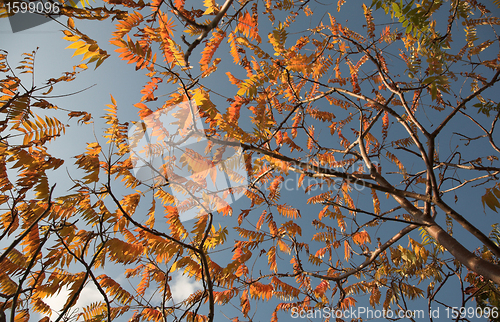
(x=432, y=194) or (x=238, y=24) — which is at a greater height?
(x=238, y=24)

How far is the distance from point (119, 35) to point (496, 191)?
13.4 feet

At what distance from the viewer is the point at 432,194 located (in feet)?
8.73

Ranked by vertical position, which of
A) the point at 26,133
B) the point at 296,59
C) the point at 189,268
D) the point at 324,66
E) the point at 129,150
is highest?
the point at 324,66

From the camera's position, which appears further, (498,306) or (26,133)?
(498,306)

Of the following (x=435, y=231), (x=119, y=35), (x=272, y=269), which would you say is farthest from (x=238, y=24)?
(x=272, y=269)

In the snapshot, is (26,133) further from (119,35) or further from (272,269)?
(272,269)

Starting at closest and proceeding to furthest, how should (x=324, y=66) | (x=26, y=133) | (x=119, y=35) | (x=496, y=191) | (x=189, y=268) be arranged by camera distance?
1. (x=119, y=35)
2. (x=496, y=191)
3. (x=26, y=133)
4. (x=189, y=268)
5. (x=324, y=66)

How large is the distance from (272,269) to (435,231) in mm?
2481

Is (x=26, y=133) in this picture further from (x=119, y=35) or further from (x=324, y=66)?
(x=324, y=66)

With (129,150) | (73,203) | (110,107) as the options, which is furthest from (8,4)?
(73,203)

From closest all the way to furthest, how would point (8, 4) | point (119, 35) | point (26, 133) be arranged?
point (8, 4)
point (119, 35)
point (26, 133)

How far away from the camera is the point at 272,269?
394 cm

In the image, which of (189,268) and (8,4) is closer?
(8,4)

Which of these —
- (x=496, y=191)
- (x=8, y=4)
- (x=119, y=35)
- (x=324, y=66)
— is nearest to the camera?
(x=8, y=4)
